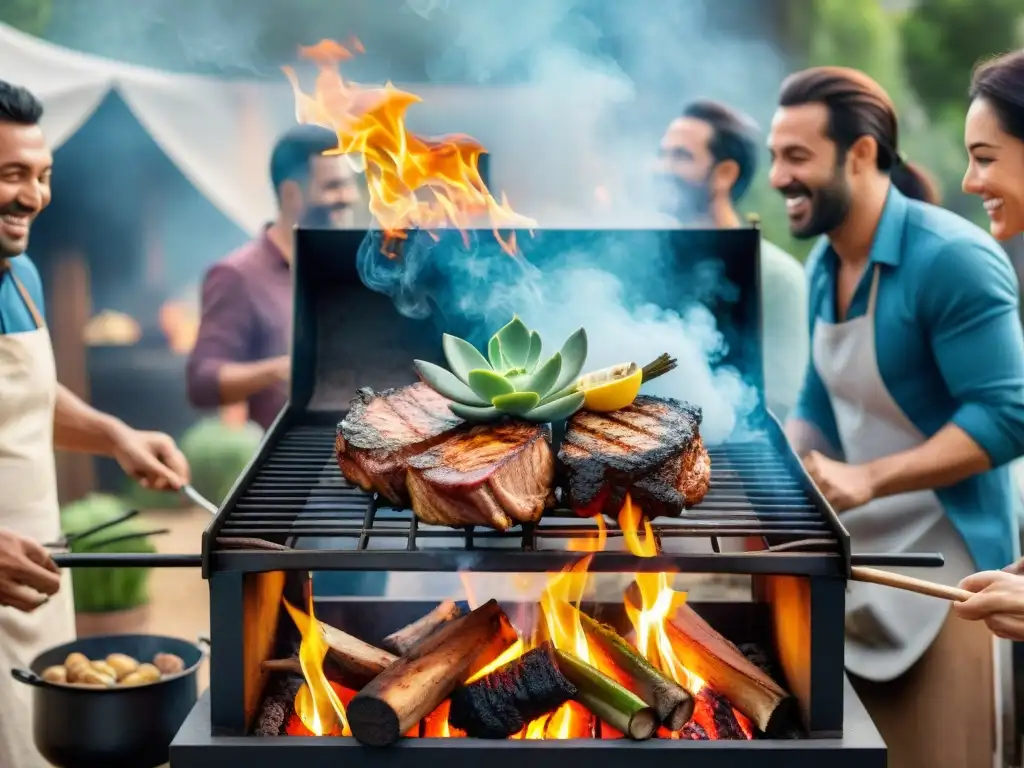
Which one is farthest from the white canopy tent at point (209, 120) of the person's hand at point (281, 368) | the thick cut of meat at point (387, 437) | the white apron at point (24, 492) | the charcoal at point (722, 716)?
the charcoal at point (722, 716)

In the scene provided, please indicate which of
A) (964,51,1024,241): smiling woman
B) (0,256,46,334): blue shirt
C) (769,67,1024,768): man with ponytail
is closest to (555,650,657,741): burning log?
(769,67,1024,768): man with ponytail

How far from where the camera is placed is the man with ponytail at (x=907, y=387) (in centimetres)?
316

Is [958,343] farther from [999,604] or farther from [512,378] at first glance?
[512,378]

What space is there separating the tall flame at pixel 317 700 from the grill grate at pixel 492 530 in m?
0.25

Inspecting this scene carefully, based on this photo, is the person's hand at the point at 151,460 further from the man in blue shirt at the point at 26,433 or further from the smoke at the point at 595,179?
the smoke at the point at 595,179

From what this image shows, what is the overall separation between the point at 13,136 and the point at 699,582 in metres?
4.43

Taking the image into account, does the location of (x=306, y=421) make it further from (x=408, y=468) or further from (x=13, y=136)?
(x=13, y=136)

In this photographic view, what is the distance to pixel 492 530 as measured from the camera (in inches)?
93.4

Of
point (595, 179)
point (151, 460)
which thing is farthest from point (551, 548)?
A: point (595, 179)

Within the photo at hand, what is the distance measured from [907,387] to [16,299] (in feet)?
9.77

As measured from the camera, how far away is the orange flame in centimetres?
294

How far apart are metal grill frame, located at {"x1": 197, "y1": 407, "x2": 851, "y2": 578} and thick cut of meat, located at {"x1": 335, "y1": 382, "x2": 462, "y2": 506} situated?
9 centimetres

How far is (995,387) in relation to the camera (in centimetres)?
313

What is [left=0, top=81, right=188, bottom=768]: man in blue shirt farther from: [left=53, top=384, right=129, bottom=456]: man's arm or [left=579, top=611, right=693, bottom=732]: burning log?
[left=579, top=611, right=693, bottom=732]: burning log
